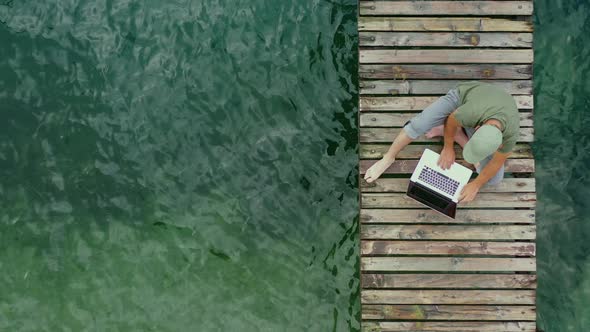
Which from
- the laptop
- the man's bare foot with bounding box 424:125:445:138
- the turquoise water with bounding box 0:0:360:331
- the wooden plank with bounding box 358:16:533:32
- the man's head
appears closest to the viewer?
the man's head

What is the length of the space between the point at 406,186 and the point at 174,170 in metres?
2.34

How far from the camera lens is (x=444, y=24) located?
5473 mm

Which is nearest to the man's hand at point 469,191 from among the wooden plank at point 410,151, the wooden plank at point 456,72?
the wooden plank at point 410,151

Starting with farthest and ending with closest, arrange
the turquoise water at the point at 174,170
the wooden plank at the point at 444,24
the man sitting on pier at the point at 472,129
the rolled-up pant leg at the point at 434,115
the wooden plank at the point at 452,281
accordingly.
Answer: the turquoise water at the point at 174,170, the wooden plank at the point at 444,24, the wooden plank at the point at 452,281, the rolled-up pant leg at the point at 434,115, the man sitting on pier at the point at 472,129

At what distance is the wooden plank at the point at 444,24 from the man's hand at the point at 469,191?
1474 millimetres

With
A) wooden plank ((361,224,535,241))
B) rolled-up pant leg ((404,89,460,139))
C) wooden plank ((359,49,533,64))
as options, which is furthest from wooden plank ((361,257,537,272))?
wooden plank ((359,49,533,64))

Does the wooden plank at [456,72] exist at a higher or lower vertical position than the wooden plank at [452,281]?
higher

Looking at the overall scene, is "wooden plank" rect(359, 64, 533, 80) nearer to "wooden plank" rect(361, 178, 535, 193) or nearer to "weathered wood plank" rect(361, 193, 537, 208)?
"wooden plank" rect(361, 178, 535, 193)

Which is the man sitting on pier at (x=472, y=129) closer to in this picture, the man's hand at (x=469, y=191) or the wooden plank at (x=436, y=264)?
the man's hand at (x=469, y=191)

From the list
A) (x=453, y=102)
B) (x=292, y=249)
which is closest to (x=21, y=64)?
(x=292, y=249)

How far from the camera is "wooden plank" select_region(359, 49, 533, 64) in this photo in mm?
5414

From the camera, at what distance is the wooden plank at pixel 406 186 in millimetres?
5336

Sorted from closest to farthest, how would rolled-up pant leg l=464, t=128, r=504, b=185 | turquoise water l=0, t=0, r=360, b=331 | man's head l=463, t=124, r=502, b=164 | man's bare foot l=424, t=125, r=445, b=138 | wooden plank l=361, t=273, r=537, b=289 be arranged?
man's head l=463, t=124, r=502, b=164 → rolled-up pant leg l=464, t=128, r=504, b=185 → man's bare foot l=424, t=125, r=445, b=138 → wooden plank l=361, t=273, r=537, b=289 → turquoise water l=0, t=0, r=360, b=331

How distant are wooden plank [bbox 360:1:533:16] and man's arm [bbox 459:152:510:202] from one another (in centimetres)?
150
